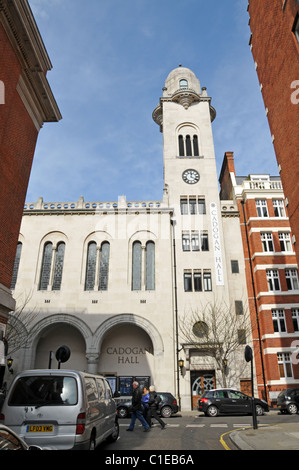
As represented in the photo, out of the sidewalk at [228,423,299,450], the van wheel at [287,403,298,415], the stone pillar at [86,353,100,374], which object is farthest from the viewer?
the stone pillar at [86,353,100,374]

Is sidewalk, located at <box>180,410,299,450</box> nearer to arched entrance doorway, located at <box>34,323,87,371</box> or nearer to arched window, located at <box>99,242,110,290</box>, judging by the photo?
arched window, located at <box>99,242,110,290</box>

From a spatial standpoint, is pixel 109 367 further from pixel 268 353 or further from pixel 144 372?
pixel 268 353

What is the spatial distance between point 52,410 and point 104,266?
69.6ft

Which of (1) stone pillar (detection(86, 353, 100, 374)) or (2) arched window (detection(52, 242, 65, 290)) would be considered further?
(2) arched window (detection(52, 242, 65, 290))

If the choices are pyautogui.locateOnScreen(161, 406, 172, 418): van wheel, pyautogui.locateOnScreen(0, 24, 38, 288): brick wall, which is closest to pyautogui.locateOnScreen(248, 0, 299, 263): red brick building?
pyautogui.locateOnScreen(0, 24, 38, 288): brick wall

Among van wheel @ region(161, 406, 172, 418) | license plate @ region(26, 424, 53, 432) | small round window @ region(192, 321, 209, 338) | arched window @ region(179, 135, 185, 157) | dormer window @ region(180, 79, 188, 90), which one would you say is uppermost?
dormer window @ region(180, 79, 188, 90)

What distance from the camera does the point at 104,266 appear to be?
27219 millimetres

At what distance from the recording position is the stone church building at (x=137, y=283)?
24.5 metres

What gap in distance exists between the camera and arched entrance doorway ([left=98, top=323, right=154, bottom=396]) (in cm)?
2503

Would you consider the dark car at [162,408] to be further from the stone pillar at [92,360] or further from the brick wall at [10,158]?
the brick wall at [10,158]

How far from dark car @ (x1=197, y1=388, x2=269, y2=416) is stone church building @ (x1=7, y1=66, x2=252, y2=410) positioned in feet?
18.0

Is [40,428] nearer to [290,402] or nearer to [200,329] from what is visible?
[290,402]

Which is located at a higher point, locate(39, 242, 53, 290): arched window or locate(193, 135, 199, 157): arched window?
locate(193, 135, 199, 157): arched window
